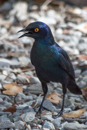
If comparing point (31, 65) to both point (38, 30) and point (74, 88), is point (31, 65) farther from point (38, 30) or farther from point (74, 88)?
point (38, 30)

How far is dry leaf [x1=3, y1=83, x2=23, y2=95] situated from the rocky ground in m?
0.06

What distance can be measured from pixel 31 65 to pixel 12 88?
0.94 m

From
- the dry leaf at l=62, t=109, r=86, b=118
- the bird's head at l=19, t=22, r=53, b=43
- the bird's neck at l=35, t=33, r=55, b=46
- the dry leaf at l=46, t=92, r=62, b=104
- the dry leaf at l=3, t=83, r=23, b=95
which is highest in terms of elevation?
the bird's head at l=19, t=22, r=53, b=43

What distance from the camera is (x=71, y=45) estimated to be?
558 centimetres

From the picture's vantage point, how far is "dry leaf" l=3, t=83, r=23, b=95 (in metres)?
3.58

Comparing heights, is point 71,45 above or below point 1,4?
below

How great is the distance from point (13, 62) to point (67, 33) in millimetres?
2089

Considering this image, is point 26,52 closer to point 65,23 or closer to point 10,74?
point 10,74

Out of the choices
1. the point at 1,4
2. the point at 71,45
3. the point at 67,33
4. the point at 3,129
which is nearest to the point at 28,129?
the point at 3,129

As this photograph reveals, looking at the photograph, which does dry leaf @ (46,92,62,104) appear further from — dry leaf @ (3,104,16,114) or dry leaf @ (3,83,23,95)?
dry leaf @ (3,104,16,114)

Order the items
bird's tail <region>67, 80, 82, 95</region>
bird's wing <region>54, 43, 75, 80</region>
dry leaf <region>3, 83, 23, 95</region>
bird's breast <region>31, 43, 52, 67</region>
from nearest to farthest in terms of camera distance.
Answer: bird's breast <region>31, 43, 52, 67</region> < bird's wing <region>54, 43, 75, 80</region> < bird's tail <region>67, 80, 82, 95</region> < dry leaf <region>3, 83, 23, 95</region>

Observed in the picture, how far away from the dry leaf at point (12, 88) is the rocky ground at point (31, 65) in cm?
6

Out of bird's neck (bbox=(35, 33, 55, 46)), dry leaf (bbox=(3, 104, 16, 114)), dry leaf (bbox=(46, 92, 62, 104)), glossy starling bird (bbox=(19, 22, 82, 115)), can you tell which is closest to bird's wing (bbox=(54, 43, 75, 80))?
glossy starling bird (bbox=(19, 22, 82, 115))

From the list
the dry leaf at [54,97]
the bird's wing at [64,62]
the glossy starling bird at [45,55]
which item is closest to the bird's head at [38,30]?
the glossy starling bird at [45,55]
